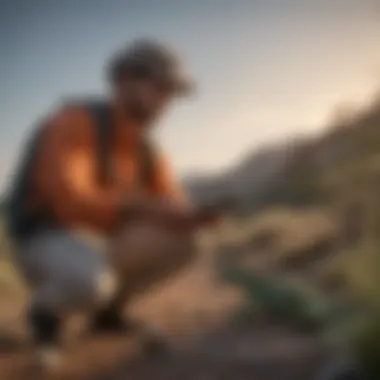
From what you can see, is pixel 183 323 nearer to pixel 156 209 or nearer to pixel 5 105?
pixel 156 209

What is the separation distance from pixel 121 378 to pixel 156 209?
25 cm

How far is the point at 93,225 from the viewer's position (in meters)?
1.24

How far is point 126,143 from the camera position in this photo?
4.16ft

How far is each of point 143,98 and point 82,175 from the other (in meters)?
0.16

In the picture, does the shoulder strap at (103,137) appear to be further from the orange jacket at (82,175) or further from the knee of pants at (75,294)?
the knee of pants at (75,294)

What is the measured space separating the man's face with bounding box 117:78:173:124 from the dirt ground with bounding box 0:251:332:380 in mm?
247

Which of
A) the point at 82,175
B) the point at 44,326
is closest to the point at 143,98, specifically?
the point at 82,175

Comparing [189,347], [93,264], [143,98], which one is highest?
[143,98]

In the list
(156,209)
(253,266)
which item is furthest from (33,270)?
(253,266)

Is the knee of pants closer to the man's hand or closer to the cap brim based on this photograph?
the man's hand

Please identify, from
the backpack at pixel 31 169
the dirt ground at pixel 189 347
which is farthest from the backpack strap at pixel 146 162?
the dirt ground at pixel 189 347

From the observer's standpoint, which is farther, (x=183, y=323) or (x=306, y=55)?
(x=306, y=55)

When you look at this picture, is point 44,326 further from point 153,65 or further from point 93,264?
point 153,65

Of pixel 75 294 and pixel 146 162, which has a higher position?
pixel 146 162
